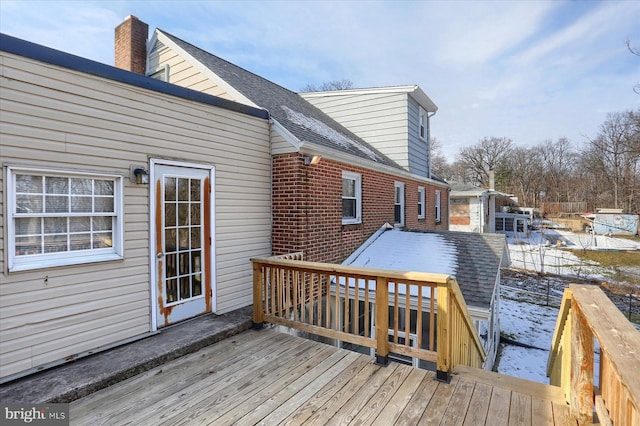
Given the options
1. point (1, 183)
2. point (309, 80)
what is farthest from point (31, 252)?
point (309, 80)

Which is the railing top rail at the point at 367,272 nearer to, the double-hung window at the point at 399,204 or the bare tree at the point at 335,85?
the double-hung window at the point at 399,204

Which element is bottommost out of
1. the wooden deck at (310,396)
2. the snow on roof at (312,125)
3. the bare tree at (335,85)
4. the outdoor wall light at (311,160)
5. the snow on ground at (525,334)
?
the snow on ground at (525,334)

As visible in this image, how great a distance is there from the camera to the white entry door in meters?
4.09

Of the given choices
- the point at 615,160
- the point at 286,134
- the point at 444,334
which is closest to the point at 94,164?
the point at 286,134

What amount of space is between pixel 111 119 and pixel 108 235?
133cm

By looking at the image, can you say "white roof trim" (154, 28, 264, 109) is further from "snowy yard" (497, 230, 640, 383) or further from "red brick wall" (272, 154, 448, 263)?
"snowy yard" (497, 230, 640, 383)

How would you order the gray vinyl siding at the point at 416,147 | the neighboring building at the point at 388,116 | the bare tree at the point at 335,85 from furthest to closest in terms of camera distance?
the bare tree at the point at 335,85
the gray vinyl siding at the point at 416,147
the neighboring building at the point at 388,116

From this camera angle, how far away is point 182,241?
4.37m

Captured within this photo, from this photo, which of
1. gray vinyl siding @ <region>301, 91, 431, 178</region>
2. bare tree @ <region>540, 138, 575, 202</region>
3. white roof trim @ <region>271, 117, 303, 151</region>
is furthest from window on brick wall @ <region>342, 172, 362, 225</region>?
bare tree @ <region>540, 138, 575, 202</region>

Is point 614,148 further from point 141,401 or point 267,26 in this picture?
point 141,401

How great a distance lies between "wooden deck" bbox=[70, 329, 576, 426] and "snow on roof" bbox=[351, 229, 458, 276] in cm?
312

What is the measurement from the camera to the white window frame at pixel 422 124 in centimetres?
1182

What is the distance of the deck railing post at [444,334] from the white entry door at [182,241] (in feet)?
10.5

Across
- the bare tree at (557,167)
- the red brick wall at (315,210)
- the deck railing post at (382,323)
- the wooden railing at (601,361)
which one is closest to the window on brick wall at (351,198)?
the red brick wall at (315,210)
